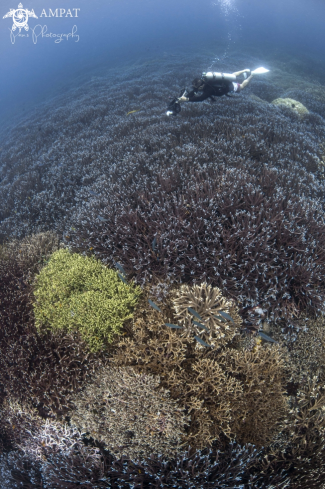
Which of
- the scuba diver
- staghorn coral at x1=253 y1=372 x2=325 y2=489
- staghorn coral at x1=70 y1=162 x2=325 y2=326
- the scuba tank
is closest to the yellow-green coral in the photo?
staghorn coral at x1=70 y1=162 x2=325 y2=326

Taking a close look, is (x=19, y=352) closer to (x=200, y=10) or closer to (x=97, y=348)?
(x=97, y=348)

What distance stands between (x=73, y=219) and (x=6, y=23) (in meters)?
128

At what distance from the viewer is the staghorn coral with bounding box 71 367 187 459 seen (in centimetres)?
235

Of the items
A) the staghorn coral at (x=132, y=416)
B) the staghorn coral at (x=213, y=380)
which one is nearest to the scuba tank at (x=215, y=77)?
the staghorn coral at (x=213, y=380)

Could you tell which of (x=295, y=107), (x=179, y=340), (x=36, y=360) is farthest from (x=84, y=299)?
(x=295, y=107)

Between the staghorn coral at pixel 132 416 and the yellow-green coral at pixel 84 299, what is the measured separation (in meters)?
0.60

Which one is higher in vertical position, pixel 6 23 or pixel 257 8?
pixel 257 8

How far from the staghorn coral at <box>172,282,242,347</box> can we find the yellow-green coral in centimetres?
77

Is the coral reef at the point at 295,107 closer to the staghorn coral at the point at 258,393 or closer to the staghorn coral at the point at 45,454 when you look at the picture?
the staghorn coral at the point at 258,393

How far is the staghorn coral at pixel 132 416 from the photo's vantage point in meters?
2.35

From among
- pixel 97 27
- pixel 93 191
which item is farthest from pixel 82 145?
pixel 97 27

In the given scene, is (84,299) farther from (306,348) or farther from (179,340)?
(306,348)

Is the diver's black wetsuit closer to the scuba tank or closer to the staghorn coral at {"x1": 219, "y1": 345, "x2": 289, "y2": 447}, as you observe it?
the scuba tank

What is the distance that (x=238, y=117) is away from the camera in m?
8.23
